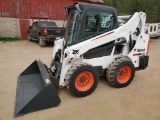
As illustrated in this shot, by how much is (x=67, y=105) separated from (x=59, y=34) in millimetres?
7384

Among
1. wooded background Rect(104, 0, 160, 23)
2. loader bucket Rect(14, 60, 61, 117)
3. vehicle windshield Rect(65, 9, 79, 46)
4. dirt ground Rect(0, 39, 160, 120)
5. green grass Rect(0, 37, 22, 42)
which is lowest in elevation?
dirt ground Rect(0, 39, 160, 120)

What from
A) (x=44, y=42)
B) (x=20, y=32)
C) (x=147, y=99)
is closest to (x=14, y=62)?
(x=44, y=42)

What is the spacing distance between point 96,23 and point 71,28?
26.4 inches

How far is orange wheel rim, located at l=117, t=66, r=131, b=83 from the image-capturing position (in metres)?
4.44

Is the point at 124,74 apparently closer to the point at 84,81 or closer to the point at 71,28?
the point at 84,81

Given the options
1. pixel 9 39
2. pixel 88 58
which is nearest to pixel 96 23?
pixel 88 58

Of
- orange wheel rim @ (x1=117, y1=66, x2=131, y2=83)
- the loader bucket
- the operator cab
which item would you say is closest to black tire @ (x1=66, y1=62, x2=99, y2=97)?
the loader bucket

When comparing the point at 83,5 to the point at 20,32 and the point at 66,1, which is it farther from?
the point at 66,1

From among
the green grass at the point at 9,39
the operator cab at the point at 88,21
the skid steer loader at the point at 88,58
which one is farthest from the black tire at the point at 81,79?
the green grass at the point at 9,39

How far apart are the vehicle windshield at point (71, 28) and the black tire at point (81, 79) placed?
71 centimetres

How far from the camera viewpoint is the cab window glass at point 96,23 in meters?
4.00

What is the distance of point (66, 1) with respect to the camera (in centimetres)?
1582

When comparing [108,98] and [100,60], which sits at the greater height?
[100,60]

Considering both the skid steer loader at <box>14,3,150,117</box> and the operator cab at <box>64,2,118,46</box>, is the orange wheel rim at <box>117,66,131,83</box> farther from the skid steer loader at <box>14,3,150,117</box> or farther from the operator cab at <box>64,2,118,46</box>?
the operator cab at <box>64,2,118,46</box>
